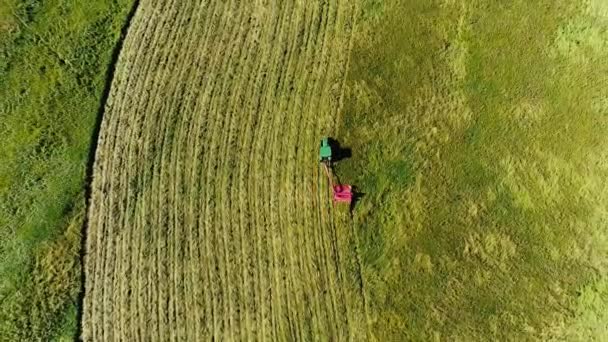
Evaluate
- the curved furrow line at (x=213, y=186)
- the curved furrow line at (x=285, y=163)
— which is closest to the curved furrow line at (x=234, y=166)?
the curved furrow line at (x=213, y=186)

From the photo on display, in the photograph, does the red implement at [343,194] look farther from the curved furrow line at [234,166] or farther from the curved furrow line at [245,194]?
the curved furrow line at [234,166]

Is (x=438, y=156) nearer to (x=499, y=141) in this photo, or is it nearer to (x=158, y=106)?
(x=499, y=141)

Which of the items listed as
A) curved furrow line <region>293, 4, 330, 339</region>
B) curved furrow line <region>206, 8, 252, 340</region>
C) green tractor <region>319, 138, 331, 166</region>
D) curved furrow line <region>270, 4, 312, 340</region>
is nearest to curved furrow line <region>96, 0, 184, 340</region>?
curved furrow line <region>206, 8, 252, 340</region>

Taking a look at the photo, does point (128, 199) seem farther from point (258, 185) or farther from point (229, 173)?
point (258, 185)

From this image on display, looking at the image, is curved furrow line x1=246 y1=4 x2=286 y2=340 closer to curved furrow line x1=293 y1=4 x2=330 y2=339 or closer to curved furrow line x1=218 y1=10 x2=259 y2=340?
curved furrow line x1=218 y1=10 x2=259 y2=340

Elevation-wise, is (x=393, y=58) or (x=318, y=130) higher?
(x=393, y=58)

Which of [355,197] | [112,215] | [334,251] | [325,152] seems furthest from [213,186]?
[355,197]

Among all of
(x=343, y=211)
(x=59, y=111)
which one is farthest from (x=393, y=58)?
(x=59, y=111)
